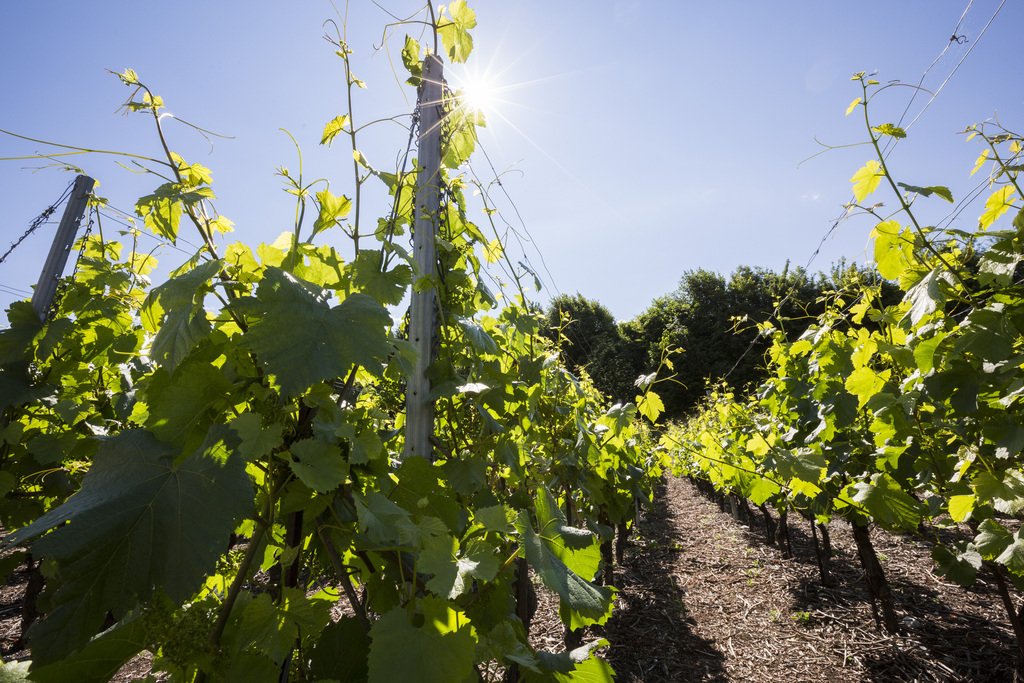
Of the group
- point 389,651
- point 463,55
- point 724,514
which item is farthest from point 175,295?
point 724,514

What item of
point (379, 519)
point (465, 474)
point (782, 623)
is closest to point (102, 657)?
point (379, 519)

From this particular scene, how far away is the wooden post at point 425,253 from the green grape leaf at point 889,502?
220 centimetres

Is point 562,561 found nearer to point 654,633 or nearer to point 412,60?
point 412,60

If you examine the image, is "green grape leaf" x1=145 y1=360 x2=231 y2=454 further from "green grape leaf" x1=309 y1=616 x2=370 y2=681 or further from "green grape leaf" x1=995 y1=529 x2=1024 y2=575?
"green grape leaf" x1=995 y1=529 x2=1024 y2=575

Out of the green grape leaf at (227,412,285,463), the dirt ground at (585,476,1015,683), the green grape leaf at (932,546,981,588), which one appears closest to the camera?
the green grape leaf at (227,412,285,463)

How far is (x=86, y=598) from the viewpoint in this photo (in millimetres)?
604

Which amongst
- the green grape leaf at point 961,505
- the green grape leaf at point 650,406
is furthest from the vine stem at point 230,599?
the green grape leaf at point 961,505

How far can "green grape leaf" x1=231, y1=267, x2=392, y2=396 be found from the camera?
691mm

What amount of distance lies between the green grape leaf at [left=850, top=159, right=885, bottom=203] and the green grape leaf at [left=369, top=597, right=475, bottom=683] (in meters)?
1.98

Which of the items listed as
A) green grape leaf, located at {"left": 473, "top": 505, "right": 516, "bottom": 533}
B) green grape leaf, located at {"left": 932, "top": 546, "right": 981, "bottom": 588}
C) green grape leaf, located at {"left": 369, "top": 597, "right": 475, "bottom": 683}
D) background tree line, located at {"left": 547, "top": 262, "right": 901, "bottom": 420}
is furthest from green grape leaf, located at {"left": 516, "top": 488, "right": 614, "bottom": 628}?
background tree line, located at {"left": 547, "top": 262, "right": 901, "bottom": 420}

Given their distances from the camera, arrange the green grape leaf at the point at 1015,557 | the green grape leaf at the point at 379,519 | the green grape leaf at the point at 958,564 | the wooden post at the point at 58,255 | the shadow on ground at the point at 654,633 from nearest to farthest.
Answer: the green grape leaf at the point at 379,519 → the green grape leaf at the point at 1015,557 → the green grape leaf at the point at 958,564 → the wooden post at the point at 58,255 → the shadow on ground at the point at 654,633

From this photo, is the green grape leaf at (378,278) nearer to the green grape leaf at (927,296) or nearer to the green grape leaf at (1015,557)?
the green grape leaf at (927,296)

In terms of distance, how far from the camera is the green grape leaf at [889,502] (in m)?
2.36

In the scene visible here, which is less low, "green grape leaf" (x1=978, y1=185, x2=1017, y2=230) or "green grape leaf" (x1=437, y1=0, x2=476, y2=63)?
"green grape leaf" (x1=437, y1=0, x2=476, y2=63)
